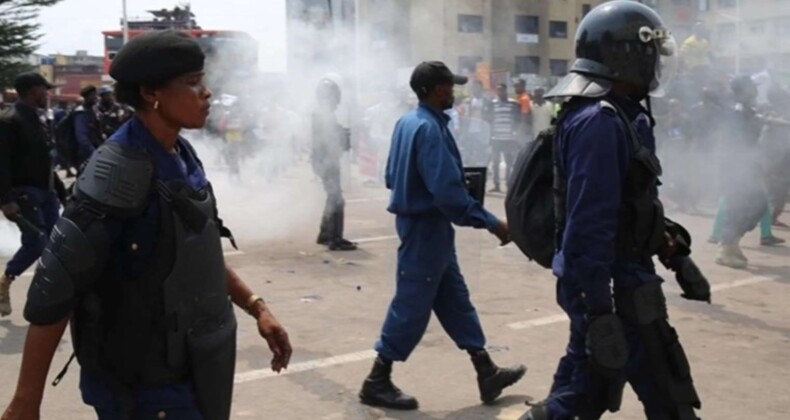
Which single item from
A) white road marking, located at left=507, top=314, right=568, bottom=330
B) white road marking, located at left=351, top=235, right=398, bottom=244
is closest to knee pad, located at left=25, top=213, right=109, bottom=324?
white road marking, located at left=507, top=314, right=568, bottom=330

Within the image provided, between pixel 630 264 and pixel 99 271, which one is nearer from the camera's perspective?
pixel 99 271

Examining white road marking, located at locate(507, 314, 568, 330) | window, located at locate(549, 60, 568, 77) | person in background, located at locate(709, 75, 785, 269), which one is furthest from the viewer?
window, located at locate(549, 60, 568, 77)

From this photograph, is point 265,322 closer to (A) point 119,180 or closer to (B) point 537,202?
(A) point 119,180

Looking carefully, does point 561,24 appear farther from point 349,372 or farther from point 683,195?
point 349,372

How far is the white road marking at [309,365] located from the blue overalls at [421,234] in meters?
0.84

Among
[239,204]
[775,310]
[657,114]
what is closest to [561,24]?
[657,114]

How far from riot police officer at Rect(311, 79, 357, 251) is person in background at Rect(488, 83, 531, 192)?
209 inches

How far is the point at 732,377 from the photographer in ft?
16.2

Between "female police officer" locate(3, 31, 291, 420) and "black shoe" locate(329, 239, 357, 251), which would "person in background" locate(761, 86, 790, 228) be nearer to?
"black shoe" locate(329, 239, 357, 251)

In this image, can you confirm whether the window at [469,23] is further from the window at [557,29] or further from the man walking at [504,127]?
the man walking at [504,127]

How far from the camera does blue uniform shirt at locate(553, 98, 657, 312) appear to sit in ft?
9.11

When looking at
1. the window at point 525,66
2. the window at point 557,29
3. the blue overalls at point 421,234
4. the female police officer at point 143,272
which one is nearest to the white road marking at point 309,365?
the blue overalls at point 421,234

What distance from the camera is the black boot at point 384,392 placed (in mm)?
4438

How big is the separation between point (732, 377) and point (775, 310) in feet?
6.09
